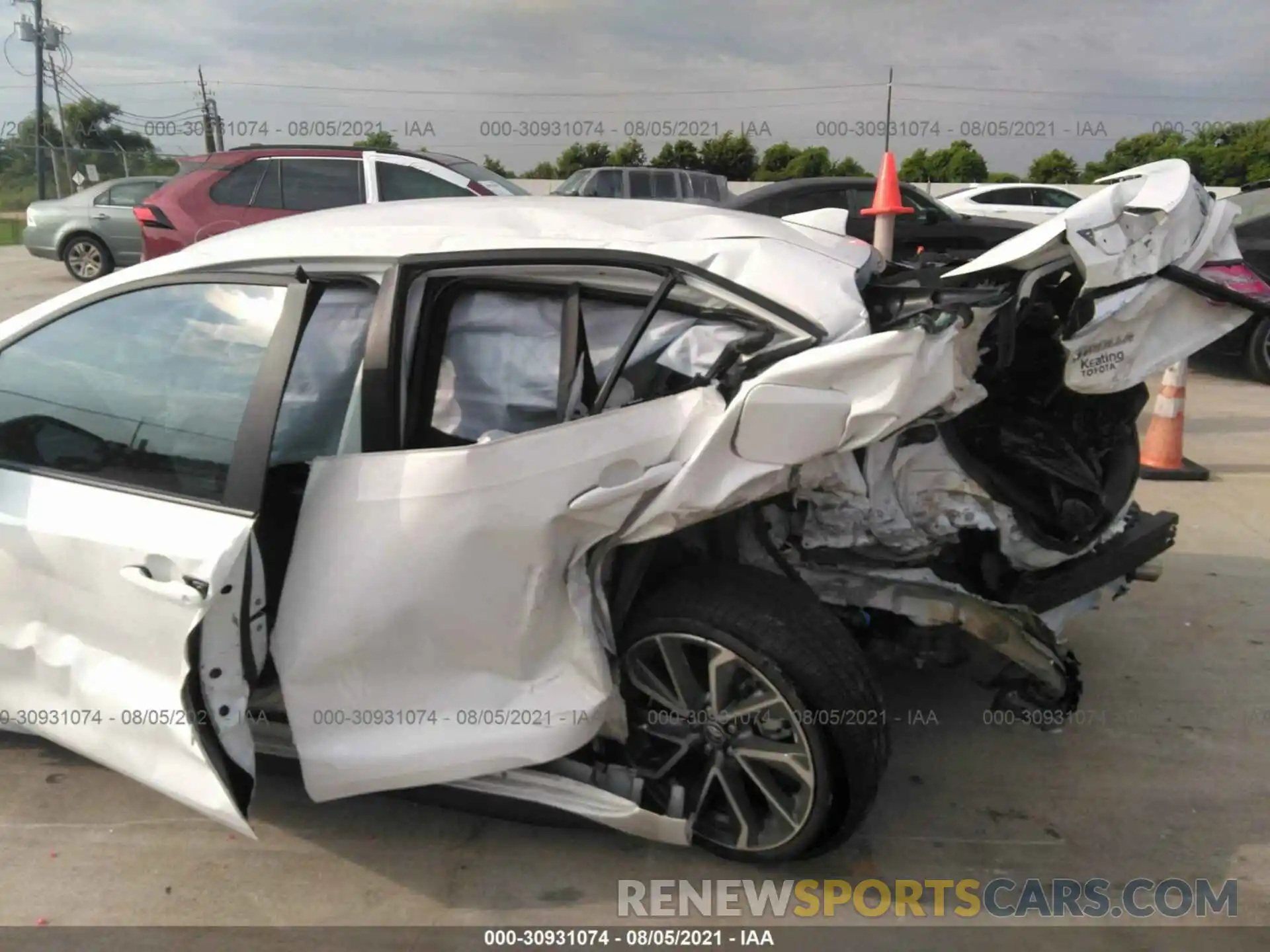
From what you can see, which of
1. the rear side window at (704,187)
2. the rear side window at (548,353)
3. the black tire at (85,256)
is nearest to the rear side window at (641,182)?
the rear side window at (704,187)

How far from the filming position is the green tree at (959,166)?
33812mm

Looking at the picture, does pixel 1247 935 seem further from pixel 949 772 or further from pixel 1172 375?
pixel 1172 375

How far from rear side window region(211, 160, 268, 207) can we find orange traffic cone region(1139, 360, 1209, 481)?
25.0ft

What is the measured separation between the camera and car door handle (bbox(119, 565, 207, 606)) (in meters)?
2.29

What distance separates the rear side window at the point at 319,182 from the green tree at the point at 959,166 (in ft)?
96.0

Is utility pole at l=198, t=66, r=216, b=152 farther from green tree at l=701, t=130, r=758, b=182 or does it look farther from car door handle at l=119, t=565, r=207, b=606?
car door handle at l=119, t=565, r=207, b=606

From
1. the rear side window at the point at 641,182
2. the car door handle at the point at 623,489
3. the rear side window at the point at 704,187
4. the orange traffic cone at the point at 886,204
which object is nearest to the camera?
the car door handle at the point at 623,489

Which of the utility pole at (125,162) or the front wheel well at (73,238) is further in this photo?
the utility pole at (125,162)

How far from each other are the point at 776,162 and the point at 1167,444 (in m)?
31.7

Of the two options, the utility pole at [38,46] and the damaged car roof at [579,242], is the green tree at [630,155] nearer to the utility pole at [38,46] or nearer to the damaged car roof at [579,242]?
the utility pole at [38,46]

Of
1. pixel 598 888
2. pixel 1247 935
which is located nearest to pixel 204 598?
pixel 598 888

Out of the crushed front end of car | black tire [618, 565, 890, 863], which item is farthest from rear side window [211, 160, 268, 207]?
black tire [618, 565, 890, 863]

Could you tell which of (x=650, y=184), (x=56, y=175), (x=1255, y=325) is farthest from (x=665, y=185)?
(x=56, y=175)

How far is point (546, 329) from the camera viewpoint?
2.58 meters
